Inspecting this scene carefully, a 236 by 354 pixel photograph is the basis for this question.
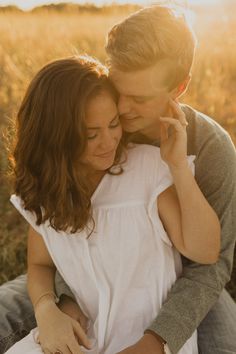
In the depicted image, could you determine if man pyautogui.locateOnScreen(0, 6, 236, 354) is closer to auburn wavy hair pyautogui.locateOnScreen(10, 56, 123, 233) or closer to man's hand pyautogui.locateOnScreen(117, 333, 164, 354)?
man's hand pyautogui.locateOnScreen(117, 333, 164, 354)

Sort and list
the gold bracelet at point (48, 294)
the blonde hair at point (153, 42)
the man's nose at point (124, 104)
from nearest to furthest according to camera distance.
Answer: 1. the blonde hair at point (153, 42)
2. the man's nose at point (124, 104)
3. the gold bracelet at point (48, 294)

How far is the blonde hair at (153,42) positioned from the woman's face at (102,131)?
0.16 m

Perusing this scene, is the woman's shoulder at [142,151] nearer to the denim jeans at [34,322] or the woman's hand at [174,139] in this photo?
the woman's hand at [174,139]

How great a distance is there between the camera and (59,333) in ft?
8.29

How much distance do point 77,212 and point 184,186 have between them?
0.46 m

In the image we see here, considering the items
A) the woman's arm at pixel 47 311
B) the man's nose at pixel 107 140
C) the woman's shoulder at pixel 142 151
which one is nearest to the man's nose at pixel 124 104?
the man's nose at pixel 107 140

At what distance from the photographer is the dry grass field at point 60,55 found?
Answer: 4.45 m

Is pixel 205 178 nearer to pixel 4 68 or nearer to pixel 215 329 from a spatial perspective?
pixel 215 329

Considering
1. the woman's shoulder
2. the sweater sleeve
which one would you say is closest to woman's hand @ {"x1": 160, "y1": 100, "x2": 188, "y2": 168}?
the woman's shoulder

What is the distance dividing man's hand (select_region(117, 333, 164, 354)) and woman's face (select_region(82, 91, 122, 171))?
0.68 metres

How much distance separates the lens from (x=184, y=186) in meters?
2.42

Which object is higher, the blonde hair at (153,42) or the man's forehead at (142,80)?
the blonde hair at (153,42)

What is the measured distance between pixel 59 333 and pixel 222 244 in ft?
2.48

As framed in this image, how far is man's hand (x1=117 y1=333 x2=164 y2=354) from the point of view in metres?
2.42
